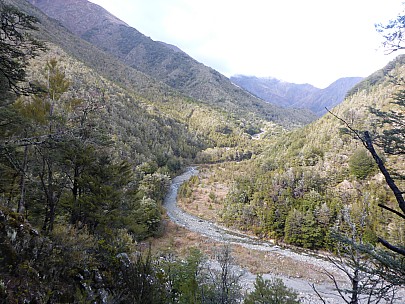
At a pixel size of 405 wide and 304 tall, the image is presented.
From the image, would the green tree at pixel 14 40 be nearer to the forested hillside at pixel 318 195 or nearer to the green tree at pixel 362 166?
the forested hillside at pixel 318 195

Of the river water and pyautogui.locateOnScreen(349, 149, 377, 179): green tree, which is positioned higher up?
pyautogui.locateOnScreen(349, 149, 377, 179): green tree

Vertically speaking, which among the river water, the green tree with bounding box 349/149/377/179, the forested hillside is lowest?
the river water

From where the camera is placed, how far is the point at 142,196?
1262 inches

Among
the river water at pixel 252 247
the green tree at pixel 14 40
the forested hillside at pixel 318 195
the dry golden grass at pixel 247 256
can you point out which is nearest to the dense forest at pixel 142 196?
the green tree at pixel 14 40

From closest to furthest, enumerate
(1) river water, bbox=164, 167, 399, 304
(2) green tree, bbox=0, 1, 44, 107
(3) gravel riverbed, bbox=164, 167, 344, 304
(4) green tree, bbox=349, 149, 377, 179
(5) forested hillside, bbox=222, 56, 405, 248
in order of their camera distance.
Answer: (2) green tree, bbox=0, 1, 44, 107 < (1) river water, bbox=164, 167, 399, 304 < (3) gravel riverbed, bbox=164, 167, 344, 304 < (5) forested hillside, bbox=222, 56, 405, 248 < (4) green tree, bbox=349, 149, 377, 179

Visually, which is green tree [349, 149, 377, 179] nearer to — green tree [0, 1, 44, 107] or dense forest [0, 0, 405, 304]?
dense forest [0, 0, 405, 304]

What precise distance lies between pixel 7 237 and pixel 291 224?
28387 millimetres

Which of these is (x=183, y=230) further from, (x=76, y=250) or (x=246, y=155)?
(x=246, y=155)

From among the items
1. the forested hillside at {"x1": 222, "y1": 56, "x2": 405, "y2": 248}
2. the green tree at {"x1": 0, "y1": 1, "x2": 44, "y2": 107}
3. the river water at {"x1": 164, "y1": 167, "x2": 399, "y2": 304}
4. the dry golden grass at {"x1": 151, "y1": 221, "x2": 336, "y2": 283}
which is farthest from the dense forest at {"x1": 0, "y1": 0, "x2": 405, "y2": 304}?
the river water at {"x1": 164, "y1": 167, "x2": 399, "y2": 304}

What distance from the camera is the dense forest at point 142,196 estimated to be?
4918 millimetres

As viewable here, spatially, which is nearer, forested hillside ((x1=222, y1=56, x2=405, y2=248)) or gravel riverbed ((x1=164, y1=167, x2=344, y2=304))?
gravel riverbed ((x1=164, y1=167, x2=344, y2=304))

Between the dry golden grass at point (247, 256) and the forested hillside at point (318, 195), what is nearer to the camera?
the dry golden grass at point (247, 256)

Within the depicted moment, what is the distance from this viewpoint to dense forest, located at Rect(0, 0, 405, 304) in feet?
16.1

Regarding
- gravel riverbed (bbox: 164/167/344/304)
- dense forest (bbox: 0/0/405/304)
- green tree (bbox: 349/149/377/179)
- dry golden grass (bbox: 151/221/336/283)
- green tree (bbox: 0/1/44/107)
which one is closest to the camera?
dense forest (bbox: 0/0/405/304)
